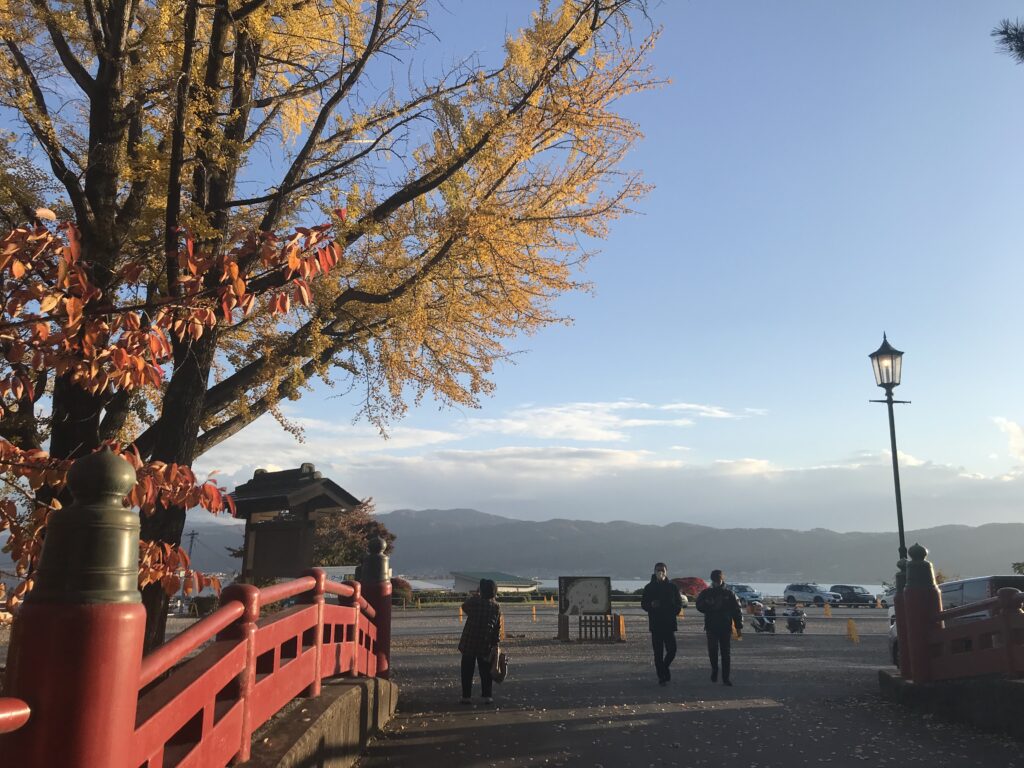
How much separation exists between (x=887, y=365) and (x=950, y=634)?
568cm

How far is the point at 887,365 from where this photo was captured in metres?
13.6

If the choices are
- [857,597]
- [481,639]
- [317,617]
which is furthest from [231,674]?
[857,597]

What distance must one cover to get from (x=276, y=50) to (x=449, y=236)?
2868mm

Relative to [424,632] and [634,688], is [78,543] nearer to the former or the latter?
[634,688]

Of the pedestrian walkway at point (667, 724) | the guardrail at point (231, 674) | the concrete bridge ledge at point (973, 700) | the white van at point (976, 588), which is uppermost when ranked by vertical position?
the guardrail at point (231, 674)

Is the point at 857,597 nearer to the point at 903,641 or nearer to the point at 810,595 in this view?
the point at 810,595

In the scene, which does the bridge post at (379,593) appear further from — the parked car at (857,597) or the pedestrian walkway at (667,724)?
the parked car at (857,597)

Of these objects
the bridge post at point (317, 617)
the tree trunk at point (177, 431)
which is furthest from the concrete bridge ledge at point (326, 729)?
the tree trunk at point (177, 431)

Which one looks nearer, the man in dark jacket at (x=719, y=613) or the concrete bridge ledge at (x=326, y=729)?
the concrete bridge ledge at (x=326, y=729)

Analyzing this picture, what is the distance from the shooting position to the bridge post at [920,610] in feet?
31.5

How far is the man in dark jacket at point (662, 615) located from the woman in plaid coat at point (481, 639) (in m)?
2.54

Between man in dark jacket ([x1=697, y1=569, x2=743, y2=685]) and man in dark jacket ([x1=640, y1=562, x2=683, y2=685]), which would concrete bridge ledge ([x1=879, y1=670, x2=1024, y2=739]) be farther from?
man in dark jacket ([x1=640, y1=562, x2=683, y2=685])

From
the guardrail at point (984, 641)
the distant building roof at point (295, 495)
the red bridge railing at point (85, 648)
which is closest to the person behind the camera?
the red bridge railing at point (85, 648)

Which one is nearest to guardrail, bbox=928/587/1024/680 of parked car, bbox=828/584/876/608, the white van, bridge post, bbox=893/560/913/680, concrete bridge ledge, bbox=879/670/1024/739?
concrete bridge ledge, bbox=879/670/1024/739
